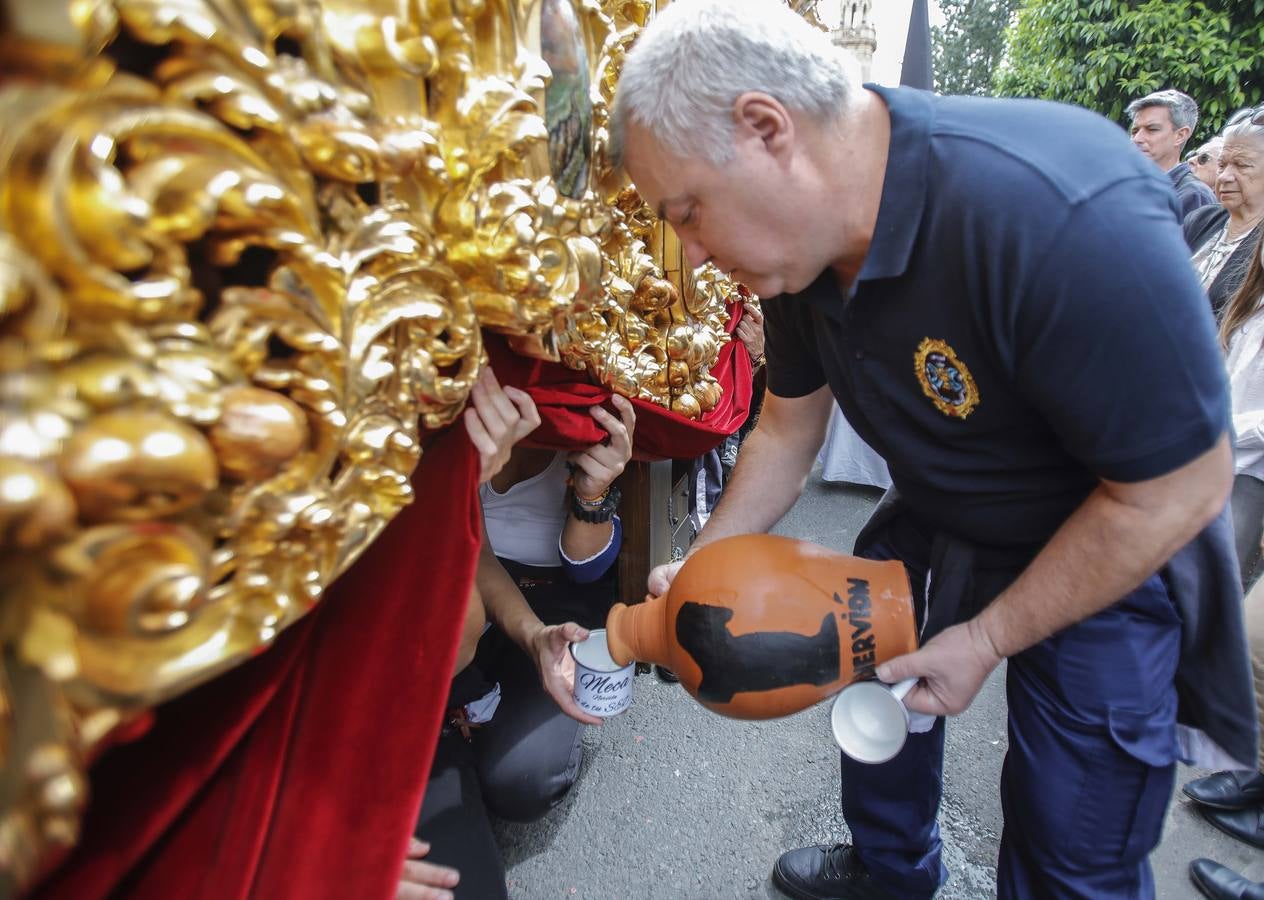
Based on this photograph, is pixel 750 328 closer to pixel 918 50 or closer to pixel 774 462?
pixel 774 462

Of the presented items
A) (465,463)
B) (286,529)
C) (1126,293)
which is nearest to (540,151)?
(465,463)

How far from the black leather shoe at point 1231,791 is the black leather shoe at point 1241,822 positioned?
13mm

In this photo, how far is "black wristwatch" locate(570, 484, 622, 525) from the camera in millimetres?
1287

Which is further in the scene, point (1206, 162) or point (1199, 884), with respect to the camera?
point (1206, 162)

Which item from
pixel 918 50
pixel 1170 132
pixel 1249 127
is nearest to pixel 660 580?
pixel 1249 127

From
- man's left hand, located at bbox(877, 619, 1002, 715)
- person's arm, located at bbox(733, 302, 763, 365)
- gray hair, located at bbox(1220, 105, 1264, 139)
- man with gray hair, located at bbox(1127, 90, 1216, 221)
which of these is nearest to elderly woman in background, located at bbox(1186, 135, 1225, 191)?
man with gray hair, located at bbox(1127, 90, 1216, 221)

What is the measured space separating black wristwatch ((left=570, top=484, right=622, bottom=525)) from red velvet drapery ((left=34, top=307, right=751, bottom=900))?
0.54m

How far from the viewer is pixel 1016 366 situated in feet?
2.64

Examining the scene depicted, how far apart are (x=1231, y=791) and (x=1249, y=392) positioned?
0.89 metres

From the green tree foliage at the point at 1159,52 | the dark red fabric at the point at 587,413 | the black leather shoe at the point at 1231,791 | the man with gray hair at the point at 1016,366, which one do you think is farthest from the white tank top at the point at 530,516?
the green tree foliage at the point at 1159,52

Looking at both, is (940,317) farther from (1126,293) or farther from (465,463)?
(465,463)

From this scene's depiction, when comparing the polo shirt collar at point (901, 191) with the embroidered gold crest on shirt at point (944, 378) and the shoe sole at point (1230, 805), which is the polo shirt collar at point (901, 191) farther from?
the shoe sole at point (1230, 805)

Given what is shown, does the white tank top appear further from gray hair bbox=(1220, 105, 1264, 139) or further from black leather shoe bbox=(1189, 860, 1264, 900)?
gray hair bbox=(1220, 105, 1264, 139)

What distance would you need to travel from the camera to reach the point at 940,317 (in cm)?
86
